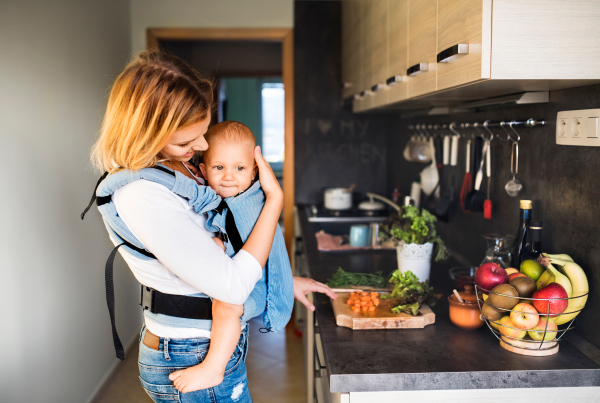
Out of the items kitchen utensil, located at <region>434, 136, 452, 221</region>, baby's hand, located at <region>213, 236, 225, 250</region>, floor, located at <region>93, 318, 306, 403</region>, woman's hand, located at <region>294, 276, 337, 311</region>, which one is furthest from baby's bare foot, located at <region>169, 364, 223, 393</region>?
floor, located at <region>93, 318, 306, 403</region>

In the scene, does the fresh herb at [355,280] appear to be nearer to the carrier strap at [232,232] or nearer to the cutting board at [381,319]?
the cutting board at [381,319]

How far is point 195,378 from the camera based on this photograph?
1.13 metres

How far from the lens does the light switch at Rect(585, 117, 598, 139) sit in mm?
1168

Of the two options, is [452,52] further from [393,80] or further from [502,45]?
[393,80]

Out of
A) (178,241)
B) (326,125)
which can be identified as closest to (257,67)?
(326,125)

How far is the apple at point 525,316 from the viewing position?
3.88 ft

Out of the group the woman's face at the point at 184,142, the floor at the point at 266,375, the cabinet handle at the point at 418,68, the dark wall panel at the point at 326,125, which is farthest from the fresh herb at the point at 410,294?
the dark wall panel at the point at 326,125

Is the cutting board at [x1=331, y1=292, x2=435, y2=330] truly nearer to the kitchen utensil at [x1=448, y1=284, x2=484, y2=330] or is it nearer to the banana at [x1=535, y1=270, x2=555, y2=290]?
the kitchen utensil at [x1=448, y1=284, x2=484, y2=330]

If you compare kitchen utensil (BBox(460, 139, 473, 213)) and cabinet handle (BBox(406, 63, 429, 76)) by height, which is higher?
cabinet handle (BBox(406, 63, 429, 76))

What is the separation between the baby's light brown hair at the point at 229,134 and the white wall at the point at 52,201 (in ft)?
3.20

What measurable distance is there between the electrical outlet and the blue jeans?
0.95 m

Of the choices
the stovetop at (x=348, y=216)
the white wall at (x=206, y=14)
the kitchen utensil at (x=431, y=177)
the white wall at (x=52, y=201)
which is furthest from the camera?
→ the white wall at (x=206, y=14)

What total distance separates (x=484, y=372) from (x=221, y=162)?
81 centimetres

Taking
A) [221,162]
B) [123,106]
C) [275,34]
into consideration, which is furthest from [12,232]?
[275,34]
